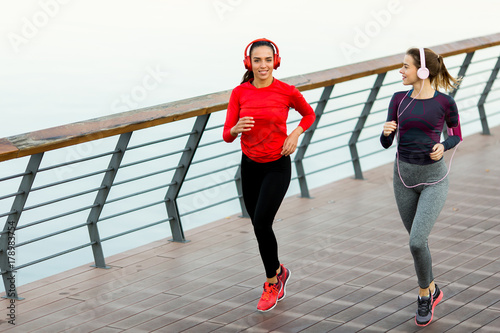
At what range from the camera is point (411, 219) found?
425 cm

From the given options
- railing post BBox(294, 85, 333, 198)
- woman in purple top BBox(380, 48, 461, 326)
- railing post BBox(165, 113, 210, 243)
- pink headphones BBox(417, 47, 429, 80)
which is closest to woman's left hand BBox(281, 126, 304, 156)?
woman in purple top BBox(380, 48, 461, 326)

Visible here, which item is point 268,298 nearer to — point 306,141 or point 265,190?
point 265,190

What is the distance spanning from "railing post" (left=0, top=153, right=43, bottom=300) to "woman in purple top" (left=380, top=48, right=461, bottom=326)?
7.46 feet

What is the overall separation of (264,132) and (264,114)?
0.11 m

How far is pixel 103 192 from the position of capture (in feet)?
17.8

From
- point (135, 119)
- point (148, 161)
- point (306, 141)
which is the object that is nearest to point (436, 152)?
point (135, 119)

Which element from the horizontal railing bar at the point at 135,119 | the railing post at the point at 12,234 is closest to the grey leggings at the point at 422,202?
the horizontal railing bar at the point at 135,119

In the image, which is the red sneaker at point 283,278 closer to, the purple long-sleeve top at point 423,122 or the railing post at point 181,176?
the purple long-sleeve top at point 423,122

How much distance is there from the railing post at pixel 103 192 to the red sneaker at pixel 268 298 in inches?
58.5

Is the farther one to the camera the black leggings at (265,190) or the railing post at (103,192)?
the railing post at (103,192)

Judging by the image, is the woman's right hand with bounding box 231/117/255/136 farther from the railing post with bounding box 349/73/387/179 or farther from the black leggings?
the railing post with bounding box 349/73/387/179

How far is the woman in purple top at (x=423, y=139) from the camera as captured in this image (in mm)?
4047

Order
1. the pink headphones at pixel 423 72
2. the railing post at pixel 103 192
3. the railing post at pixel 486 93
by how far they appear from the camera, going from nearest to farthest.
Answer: the pink headphones at pixel 423 72 → the railing post at pixel 103 192 → the railing post at pixel 486 93

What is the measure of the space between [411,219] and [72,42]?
24406 millimetres
